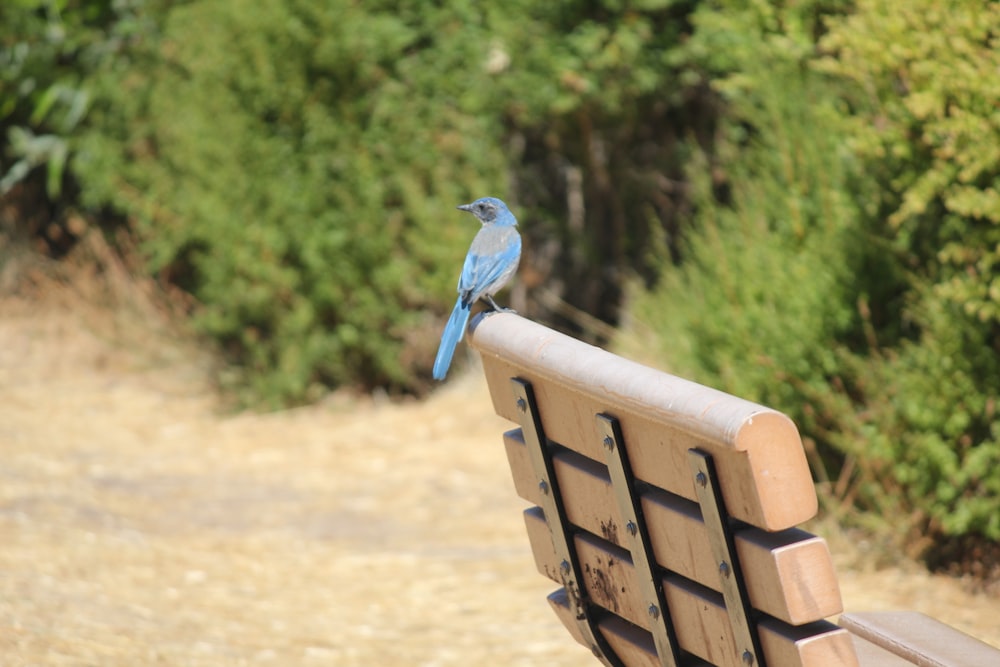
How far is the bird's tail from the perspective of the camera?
13.7 feet

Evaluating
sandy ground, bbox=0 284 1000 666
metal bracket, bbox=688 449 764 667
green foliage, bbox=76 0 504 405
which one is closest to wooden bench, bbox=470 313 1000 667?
metal bracket, bbox=688 449 764 667

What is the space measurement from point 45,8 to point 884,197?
828cm

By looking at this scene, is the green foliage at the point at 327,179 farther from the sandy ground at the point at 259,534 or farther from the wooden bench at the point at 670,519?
the wooden bench at the point at 670,519

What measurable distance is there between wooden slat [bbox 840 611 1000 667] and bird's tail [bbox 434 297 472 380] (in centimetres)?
152

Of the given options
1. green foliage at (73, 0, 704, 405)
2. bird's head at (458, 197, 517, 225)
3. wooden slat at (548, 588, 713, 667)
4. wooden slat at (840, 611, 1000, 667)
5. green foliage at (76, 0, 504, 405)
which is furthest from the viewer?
green foliage at (76, 0, 504, 405)

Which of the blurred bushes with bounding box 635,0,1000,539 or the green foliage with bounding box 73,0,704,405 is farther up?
the blurred bushes with bounding box 635,0,1000,539

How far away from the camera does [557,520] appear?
2.95 metres

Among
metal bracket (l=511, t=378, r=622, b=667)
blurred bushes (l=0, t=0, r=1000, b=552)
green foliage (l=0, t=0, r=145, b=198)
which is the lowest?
green foliage (l=0, t=0, r=145, b=198)

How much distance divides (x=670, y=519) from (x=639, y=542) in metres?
0.15

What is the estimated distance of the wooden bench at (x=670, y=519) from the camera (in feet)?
6.86

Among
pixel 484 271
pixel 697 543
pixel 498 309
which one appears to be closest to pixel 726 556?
pixel 697 543

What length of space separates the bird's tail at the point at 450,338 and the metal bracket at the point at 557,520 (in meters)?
1.06

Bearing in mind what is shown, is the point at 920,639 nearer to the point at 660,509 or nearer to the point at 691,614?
the point at 691,614

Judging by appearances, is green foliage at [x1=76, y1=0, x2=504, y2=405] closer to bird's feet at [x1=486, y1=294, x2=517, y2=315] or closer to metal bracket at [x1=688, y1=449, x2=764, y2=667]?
bird's feet at [x1=486, y1=294, x2=517, y2=315]
